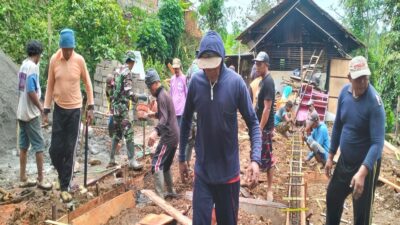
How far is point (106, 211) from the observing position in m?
5.20

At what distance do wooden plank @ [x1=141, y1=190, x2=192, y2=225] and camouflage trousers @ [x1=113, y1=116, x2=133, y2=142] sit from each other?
5.83 feet

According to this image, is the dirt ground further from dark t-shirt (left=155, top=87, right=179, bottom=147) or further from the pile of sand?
dark t-shirt (left=155, top=87, right=179, bottom=147)

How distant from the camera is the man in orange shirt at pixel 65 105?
17.9ft

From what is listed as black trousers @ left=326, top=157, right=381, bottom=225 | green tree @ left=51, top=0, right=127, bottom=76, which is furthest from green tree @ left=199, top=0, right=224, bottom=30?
black trousers @ left=326, top=157, right=381, bottom=225

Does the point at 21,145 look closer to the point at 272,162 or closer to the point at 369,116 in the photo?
the point at 272,162

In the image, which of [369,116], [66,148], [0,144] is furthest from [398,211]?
[0,144]

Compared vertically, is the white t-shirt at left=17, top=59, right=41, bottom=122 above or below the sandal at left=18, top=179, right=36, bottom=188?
above

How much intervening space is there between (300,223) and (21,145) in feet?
13.2

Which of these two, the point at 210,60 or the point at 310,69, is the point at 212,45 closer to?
the point at 210,60

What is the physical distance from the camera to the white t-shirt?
6.00m

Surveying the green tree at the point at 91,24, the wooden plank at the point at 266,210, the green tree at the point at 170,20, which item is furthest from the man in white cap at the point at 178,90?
the green tree at the point at 170,20

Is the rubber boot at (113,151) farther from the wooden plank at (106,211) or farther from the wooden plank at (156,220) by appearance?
the wooden plank at (156,220)

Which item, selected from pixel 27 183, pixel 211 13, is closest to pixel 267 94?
pixel 27 183

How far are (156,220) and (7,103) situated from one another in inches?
204
